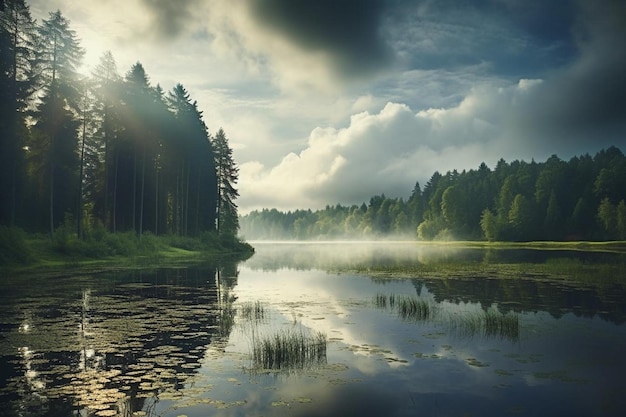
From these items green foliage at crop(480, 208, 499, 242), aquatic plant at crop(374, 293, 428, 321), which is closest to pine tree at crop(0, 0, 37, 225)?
aquatic plant at crop(374, 293, 428, 321)

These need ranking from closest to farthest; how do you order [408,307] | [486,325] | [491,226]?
[486,325]
[408,307]
[491,226]

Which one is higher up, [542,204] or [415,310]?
[542,204]

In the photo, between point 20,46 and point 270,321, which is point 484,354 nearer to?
point 270,321

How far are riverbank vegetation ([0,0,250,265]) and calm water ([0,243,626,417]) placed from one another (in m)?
24.6

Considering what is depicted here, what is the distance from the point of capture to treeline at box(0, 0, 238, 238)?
1810 inches

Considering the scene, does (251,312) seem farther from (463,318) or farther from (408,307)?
(463,318)

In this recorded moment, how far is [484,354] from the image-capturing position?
13.5 m

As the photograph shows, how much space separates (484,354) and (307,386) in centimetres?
596

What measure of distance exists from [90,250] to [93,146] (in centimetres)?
2085

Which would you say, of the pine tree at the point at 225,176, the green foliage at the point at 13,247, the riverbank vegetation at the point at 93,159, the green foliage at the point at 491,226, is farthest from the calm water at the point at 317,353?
the green foliage at the point at 491,226

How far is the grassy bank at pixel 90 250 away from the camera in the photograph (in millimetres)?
37344

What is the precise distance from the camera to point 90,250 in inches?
1869

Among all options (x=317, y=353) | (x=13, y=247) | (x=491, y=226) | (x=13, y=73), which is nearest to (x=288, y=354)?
(x=317, y=353)

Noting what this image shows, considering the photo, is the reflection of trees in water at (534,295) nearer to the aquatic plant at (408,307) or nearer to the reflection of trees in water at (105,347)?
the aquatic plant at (408,307)
